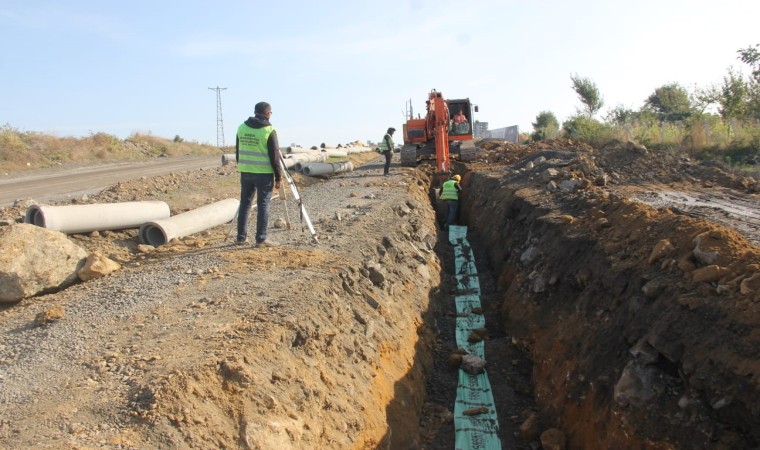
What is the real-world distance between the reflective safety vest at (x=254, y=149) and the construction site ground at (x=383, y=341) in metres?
1.08

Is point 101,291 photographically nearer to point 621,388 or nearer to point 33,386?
point 33,386

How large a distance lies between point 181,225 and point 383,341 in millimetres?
3898

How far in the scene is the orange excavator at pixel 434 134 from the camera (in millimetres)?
20734

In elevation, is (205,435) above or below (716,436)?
above

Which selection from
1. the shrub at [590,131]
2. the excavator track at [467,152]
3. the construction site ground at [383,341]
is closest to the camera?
the construction site ground at [383,341]

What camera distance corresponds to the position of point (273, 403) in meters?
3.94

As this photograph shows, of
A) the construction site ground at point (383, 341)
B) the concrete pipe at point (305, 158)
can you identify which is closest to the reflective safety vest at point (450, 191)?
the construction site ground at point (383, 341)

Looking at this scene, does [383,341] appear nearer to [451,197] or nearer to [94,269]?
[94,269]

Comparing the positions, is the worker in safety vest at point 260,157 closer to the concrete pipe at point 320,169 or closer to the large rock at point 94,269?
the large rock at point 94,269

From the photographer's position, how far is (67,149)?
28234 millimetres

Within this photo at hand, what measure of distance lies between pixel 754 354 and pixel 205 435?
3.73 m

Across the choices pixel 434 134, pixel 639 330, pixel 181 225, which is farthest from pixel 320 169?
pixel 639 330

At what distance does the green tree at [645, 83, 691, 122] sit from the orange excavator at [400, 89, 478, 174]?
16.8 m

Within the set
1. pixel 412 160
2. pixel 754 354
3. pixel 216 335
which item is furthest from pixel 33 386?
pixel 412 160
